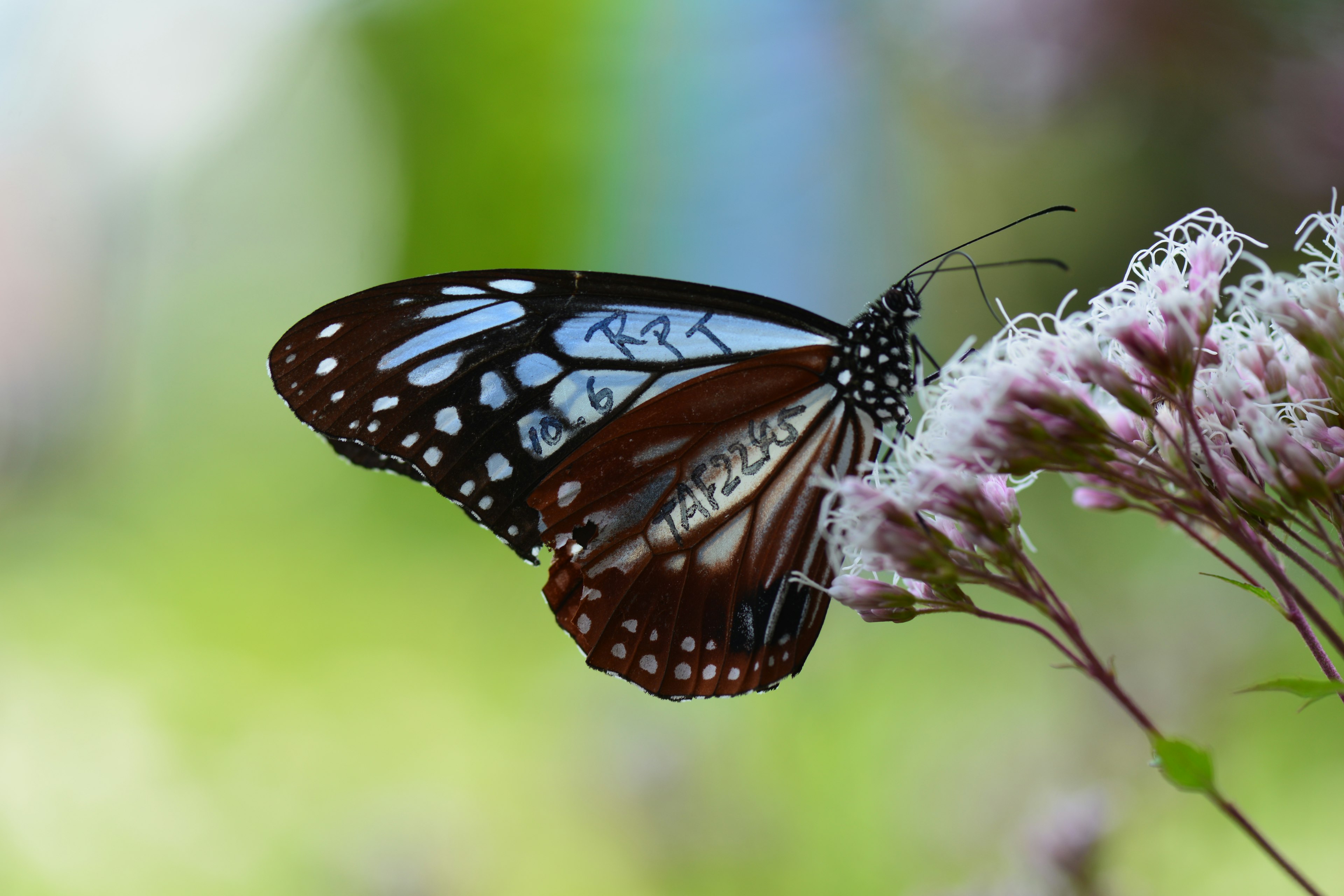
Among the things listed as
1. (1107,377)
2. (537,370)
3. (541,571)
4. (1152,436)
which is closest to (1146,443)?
(1152,436)

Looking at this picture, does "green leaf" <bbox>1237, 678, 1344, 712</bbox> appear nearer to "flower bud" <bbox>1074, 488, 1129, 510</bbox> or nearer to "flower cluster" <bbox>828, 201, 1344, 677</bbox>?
"flower cluster" <bbox>828, 201, 1344, 677</bbox>

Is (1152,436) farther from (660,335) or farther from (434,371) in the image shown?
(434,371)

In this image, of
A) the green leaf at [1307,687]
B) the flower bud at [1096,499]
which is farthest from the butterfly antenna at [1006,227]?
the green leaf at [1307,687]

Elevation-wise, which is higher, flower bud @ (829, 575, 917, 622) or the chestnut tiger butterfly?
the chestnut tiger butterfly

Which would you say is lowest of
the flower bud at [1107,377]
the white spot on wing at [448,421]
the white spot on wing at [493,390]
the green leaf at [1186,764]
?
the green leaf at [1186,764]

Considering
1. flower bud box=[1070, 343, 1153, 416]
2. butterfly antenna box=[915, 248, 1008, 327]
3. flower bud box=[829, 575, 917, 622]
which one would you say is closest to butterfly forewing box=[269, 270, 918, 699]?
butterfly antenna box=[915, 248, 1008, 327]

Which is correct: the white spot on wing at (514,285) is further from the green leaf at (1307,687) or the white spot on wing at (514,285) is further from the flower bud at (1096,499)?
the green leaf at (1307,687)

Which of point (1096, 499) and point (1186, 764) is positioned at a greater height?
point (1096, 499)
